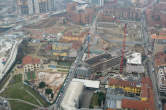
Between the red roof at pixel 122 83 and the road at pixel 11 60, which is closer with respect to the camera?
the red roof at pixel 122 83

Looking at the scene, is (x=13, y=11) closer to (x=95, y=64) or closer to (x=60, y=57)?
(x=60, y=57)

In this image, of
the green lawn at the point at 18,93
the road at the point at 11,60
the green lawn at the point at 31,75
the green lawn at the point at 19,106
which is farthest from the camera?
the green lawn at the point at 31,75

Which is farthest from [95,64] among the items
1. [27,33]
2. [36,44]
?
[27,33]

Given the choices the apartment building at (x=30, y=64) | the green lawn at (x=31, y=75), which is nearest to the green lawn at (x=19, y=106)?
the green lawn at (x=31, y=75)

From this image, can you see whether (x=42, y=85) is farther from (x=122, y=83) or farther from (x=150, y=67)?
(x=150, y=67)

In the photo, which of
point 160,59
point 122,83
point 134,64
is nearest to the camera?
point 122,83

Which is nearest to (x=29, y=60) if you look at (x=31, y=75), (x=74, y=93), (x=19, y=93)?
(x=31, y=75)

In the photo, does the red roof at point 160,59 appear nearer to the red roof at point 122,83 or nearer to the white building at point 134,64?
the white building at point 134,64

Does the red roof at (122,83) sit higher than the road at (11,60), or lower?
lower

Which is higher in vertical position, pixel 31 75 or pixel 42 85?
pixel 31 75

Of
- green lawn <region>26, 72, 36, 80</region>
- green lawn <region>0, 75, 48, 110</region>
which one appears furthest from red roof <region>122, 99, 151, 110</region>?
green lawn <region>26, 72, 36, 80</region>

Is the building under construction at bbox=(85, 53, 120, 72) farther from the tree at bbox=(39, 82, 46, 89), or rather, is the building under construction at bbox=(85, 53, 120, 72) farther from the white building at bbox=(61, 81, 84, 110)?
the tree at bbox=(39, 82, 46, 89)
